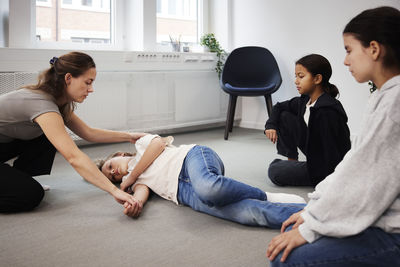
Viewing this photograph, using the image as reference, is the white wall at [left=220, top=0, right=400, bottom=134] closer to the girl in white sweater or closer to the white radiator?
the white radiator

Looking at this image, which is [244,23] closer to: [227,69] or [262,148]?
[227,69]

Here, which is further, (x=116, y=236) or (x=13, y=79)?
(x=13, y=79)

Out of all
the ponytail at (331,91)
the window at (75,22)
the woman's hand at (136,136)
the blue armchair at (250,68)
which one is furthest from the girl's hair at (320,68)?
the window at (75,22)

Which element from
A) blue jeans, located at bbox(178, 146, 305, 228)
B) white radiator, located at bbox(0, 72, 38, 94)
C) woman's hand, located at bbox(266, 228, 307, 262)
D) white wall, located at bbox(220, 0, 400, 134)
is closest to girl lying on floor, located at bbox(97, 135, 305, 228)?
blue jeans, located at bbox(178, 146, 305, 228)

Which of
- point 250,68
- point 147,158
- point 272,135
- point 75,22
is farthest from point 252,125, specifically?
point 147,158

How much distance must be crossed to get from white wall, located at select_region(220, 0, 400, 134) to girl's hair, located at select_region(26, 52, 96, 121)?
285 centimetres

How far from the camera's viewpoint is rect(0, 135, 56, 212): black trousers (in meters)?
1.93

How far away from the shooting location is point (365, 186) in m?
0.93

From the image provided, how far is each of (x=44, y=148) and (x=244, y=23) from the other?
10.7ft

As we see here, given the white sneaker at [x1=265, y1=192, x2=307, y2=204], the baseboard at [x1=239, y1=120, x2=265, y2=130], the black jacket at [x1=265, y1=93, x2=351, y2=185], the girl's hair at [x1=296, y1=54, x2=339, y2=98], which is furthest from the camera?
the baseboard at [x1=239, y1=120, x2=265, y2=130]

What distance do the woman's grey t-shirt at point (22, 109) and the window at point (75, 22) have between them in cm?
202

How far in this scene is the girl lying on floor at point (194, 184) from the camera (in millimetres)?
1726

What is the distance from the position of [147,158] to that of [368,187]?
125cm

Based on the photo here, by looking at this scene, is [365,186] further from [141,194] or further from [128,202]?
[141,194]
